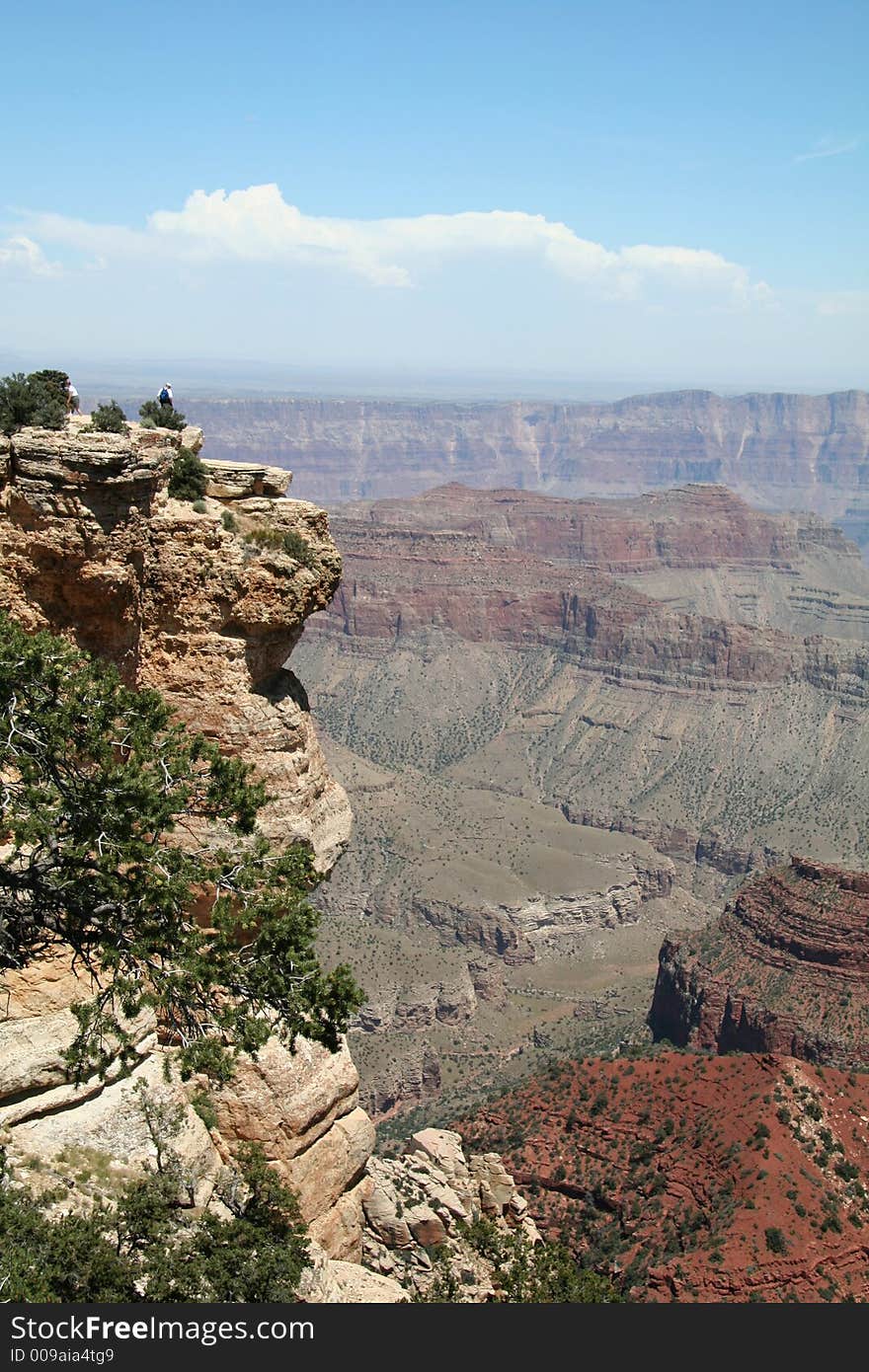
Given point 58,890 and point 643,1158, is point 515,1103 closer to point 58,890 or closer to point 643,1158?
point 643,1158

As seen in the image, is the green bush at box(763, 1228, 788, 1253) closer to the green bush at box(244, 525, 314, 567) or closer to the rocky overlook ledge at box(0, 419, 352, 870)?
the rocky overlook ledge at box(0, 419, 352, 870)

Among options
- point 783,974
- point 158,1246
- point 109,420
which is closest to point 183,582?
point 109,420

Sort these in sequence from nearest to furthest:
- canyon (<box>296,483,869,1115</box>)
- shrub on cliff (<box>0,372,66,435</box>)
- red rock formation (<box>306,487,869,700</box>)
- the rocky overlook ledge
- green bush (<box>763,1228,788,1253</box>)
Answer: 1. the rocky overlook ledge
2. shrub on cliff (<box>0,372,66,435</box>)
3. green bush (<box>763,1228,788,1253</box>)
4. canyon (<box>296,483,869,1115</box>)
5. red rock formation (<box>306,487,869,700</box>)

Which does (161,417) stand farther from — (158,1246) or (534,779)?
(534,779)

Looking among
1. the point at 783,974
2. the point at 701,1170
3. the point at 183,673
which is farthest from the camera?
the point at 783,974

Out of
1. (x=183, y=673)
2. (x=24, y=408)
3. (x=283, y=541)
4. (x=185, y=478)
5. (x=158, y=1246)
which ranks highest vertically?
(x=24, y=408)

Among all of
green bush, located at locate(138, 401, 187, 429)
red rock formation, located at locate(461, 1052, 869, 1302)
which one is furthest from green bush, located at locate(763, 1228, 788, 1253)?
green bush, located at locate(138, 401, 187, 429)
